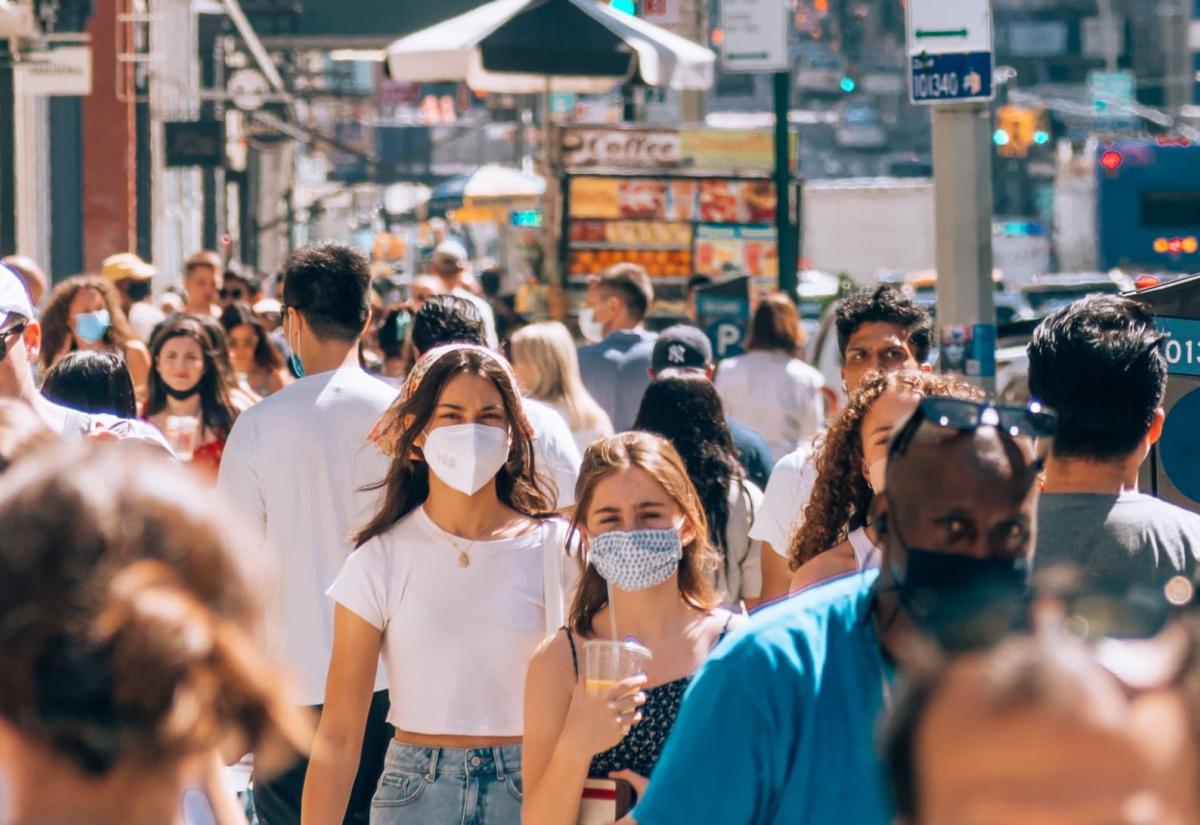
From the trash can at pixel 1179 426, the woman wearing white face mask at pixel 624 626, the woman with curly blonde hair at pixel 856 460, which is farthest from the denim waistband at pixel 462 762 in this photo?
the trash can at pixel 1179 426

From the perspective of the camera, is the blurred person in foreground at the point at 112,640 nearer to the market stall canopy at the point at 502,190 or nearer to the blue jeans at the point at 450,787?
the blue jeans at the point at 450,787

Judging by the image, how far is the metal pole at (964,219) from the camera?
9.19 meters

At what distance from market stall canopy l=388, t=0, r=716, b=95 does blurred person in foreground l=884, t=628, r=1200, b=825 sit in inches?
448

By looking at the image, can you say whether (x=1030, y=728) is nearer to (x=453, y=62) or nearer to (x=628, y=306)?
(x=628, y=306)

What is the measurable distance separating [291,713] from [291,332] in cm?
418

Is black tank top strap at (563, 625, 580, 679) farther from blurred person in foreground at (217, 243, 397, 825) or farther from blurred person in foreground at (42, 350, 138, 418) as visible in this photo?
blurred person in foreground at (42, 350, 138, 418)

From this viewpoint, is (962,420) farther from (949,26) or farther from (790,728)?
(949,26)

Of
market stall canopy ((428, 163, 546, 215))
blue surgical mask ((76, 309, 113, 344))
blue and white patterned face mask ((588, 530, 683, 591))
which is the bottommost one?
blue and white patterned face mask ((588, 530, 683, 591))

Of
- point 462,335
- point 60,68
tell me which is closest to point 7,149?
point 60,68

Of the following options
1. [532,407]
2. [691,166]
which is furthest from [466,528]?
[691,166]

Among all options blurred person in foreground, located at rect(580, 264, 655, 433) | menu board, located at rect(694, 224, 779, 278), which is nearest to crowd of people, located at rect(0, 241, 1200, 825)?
blurred person in foreground, located at rect(580, 264, 655, 433)

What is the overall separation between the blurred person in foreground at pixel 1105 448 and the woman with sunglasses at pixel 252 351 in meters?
7.22

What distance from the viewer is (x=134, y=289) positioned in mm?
13875

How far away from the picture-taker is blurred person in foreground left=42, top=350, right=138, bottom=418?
6.10 metres
